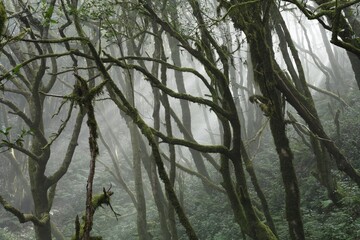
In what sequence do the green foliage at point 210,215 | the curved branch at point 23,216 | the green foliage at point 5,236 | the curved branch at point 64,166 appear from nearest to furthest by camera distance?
the curved branch at point 23,216 → the curved branch at point 64,166 → the green foliage at point 210,215 → the green foliage at point 5,236

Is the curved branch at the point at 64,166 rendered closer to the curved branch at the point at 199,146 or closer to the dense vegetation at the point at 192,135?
the dense vegetation at the point at 192,135

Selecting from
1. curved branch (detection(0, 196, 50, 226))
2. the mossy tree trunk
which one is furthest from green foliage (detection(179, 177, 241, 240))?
curved branch (detection(0, 196, 50, 226))

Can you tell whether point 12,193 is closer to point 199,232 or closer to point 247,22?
point 199,232

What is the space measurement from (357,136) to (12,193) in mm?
15827

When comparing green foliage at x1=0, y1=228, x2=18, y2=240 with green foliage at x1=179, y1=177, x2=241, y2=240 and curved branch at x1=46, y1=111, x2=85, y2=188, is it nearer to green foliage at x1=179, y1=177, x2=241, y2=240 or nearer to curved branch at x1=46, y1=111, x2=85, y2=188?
green foliage at x1=179, y1=177, x2=241, y2=240

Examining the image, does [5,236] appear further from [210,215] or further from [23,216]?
[23,216]

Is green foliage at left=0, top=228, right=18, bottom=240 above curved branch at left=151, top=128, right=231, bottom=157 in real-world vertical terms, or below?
above

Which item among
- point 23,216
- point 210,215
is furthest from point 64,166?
point 210,215

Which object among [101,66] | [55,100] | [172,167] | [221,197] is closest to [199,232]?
[221,197]

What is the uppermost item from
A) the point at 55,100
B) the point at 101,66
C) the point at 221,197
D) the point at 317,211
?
the point at 55,100

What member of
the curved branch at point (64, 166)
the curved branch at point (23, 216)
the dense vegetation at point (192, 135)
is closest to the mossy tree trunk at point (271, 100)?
the dense vegetation at point (192, 135)

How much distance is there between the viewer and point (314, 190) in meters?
9.27

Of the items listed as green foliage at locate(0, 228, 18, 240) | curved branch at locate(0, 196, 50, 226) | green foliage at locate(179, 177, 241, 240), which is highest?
green foliage at locate(0, 228, 18, 240)

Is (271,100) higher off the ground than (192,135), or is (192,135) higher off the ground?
(192,135)
